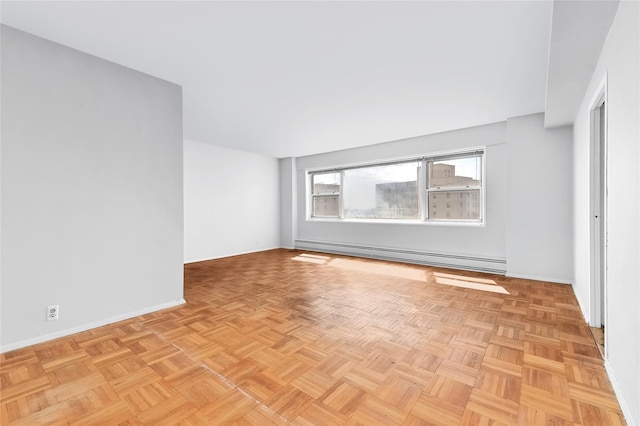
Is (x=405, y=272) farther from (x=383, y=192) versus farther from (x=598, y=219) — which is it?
(x=598, y=219)

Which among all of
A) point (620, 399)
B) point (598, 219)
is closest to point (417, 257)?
point (598, 219)

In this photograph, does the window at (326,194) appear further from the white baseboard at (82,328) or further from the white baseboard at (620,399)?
the white baseboard at (620,399)

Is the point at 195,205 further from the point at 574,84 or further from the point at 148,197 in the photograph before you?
the point at 574,84

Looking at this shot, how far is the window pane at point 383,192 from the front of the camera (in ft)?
18.4

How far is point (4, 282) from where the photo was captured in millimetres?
2113

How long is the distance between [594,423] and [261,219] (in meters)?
6.33

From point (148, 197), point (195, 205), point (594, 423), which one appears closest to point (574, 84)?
point (594, 423)

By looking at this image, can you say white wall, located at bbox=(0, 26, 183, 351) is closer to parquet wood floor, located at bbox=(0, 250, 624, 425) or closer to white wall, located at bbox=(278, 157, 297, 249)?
parquet wood floor, located at bbox=(0, 250, 624, 425)

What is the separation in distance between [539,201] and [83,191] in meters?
5.27

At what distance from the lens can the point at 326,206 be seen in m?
7.09

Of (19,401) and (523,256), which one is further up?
(523,256)

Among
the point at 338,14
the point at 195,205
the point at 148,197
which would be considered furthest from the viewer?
the point at 195,205

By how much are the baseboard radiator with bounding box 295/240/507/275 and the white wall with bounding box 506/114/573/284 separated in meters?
0.29

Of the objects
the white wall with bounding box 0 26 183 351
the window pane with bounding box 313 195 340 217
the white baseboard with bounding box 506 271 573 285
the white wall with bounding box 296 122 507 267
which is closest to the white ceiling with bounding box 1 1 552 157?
the white wall with bounding box 0 26 183 351
